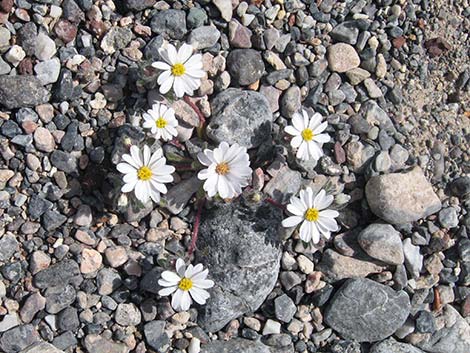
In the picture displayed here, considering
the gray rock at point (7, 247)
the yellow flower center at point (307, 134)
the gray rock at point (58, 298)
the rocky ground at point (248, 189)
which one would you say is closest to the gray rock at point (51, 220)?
the rocky ground at point (248, 189)

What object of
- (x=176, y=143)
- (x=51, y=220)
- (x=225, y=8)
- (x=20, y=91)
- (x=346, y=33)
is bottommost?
(x=51, y=220)

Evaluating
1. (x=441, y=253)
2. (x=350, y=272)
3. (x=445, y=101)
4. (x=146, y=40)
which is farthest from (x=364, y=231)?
(x=146, y=40)

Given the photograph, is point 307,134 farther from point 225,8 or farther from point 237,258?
point 225,8

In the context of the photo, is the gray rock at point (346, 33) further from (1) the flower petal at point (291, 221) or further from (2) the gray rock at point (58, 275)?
(2) the gray rock at point (58, 275)

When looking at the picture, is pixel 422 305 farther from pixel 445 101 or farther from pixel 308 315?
pixel 445 101

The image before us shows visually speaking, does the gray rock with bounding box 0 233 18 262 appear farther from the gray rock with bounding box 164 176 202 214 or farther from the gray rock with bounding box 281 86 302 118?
the gray rock with bounding box 281 86 302 118

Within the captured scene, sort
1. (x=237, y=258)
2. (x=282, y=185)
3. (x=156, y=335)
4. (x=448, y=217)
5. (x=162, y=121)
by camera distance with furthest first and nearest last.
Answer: (x=448, y=217)
(x=282, y=185)
(x=237, y=258)
(x=156, y=335)
(x=162, y=121)

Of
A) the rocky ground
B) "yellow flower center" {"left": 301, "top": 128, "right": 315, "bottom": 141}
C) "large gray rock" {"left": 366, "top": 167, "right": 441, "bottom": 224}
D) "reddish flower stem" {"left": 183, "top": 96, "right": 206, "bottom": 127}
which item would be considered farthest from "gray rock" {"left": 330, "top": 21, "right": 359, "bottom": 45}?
"reddish flower stem" {"left": 183, "top": 96, "right": 206, "bottom": 127}

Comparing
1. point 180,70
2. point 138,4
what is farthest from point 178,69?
point 138,4
